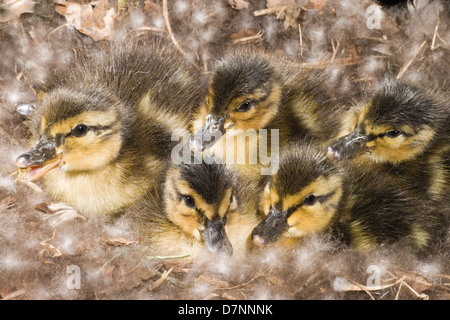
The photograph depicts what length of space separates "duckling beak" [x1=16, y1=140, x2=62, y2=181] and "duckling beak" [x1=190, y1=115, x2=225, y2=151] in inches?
24.3

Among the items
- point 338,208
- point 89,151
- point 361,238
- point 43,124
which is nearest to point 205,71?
point 89,151

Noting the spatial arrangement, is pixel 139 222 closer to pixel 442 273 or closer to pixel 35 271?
pixel 35 271

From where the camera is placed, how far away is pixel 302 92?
314 centimetres

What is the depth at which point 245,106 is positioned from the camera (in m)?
2.88

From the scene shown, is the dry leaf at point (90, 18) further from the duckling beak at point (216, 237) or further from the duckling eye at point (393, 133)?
the duckling eye at point (393, 133)

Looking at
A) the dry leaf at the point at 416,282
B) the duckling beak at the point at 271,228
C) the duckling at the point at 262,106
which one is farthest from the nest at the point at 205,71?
the duckling at the point at 262,106

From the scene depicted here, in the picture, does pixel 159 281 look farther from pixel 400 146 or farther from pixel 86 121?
pixel 400 146

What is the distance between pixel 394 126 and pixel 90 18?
1838 millimetres

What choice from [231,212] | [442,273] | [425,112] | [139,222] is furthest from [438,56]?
[139,222]

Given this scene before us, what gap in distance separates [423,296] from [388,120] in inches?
31.3

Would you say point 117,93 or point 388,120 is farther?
point 117,93

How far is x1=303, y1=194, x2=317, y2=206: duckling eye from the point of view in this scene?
8.63 ft

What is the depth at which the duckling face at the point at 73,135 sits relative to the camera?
2.66 meters

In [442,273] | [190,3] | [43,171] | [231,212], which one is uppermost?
[190,3]
